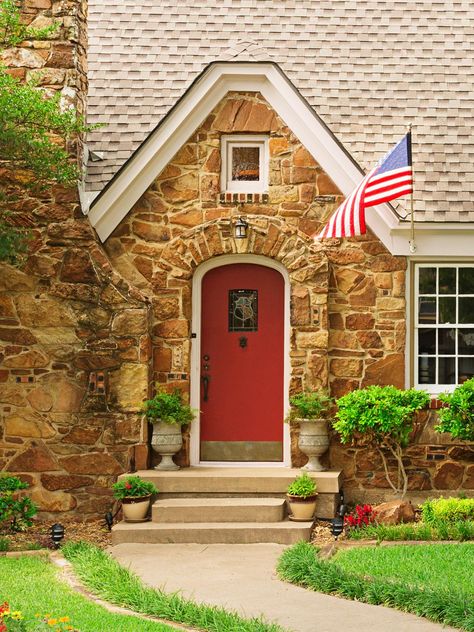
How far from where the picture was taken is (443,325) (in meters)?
12.3

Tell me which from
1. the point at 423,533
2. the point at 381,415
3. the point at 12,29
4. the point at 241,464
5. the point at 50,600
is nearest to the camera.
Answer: the point at 50,600

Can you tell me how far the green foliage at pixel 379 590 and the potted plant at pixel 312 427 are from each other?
2490 millimetres

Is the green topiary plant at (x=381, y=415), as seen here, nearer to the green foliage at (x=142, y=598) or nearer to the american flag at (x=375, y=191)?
the american flag at (x=375, y=191)

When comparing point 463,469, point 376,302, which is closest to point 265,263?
point 376,302

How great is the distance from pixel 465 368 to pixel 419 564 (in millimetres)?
4168

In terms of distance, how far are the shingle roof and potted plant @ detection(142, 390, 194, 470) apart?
300 cm

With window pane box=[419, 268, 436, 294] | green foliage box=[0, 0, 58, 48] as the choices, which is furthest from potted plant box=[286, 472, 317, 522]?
green foliage box=[0, 0, 58, 48]

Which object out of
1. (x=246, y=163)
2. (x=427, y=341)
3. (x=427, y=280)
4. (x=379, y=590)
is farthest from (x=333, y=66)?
(x=379, y=590)

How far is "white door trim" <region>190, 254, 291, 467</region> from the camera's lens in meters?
12.1

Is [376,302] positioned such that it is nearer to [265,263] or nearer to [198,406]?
[265,263]

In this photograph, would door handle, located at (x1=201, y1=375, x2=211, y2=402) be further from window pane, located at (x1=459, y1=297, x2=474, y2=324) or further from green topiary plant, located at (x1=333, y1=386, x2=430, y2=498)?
window pane, located at (x1=459, y1=297, x2=474, y2=324)

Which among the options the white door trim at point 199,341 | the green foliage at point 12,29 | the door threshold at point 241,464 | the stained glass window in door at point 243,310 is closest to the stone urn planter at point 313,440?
the white door trim at point 199,341

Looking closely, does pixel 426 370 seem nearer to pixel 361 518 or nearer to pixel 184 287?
pixel 361 518

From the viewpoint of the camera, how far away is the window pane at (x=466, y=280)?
40.5 feet
